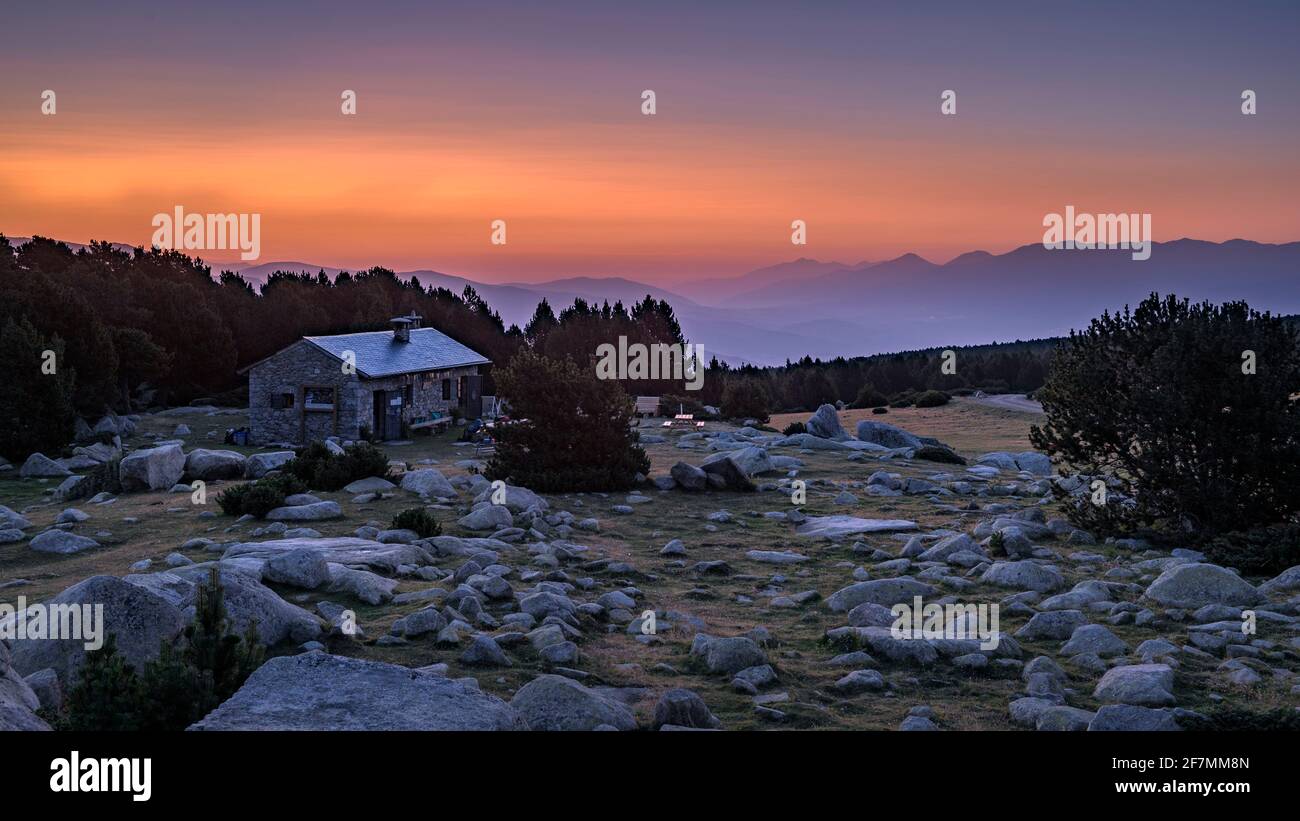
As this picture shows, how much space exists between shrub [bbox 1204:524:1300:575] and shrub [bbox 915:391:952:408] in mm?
36471

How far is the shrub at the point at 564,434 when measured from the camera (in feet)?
76.4

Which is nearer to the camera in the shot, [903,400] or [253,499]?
[253,499]

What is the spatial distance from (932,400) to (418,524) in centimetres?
3965

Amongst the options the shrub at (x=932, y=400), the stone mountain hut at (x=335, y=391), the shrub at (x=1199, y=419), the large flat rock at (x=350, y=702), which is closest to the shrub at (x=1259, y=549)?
the shrub at (x=1199, y=419)

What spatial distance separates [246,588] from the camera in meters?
9.94

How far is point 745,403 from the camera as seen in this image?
4644 cm

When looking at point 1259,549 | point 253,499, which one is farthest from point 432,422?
point 1259,549

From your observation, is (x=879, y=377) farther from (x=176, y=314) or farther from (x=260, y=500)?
(x=260, y=500)

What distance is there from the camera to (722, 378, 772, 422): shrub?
151 feet

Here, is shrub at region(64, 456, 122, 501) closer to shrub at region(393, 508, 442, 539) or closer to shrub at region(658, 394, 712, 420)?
shrub at region(393, 508, 442, 539)

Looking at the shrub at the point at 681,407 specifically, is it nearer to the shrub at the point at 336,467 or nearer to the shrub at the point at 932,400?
the shrub at the point at 932,400

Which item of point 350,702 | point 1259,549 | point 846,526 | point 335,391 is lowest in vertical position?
point 846,526

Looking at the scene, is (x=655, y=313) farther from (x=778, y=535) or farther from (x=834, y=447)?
(x=778, y=535)

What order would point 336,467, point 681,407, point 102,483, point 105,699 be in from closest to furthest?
point 105,699 → point 336,467 → point 102,483 → point 681,407
